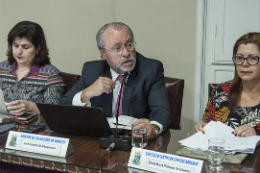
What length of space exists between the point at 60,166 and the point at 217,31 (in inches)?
81.6

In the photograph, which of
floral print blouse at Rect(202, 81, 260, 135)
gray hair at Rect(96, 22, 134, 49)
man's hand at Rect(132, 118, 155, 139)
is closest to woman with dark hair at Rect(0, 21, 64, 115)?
gray hair at Rect(96, 22, 134, 49)

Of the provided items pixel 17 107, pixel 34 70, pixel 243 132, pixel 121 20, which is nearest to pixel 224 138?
pixel 243 132

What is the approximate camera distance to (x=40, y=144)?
1.24 m

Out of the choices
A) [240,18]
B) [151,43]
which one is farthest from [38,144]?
[240,18]

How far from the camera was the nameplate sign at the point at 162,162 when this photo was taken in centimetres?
97

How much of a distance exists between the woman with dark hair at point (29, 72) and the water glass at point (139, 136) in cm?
106

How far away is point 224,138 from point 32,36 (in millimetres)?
1639

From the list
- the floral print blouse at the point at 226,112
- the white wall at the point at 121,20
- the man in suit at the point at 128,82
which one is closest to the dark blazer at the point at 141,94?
the man in suit at the point at 128,82

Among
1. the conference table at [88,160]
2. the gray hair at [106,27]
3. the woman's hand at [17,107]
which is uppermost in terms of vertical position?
the gray hair at [106,27]

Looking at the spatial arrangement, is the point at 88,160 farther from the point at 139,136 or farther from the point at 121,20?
the point at 121,20

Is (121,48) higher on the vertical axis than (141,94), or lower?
higher

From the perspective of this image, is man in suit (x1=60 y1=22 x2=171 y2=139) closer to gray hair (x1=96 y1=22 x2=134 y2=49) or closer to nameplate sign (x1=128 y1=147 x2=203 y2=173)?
gray hair (x1=96 y1=22 x2=134 y2=49)

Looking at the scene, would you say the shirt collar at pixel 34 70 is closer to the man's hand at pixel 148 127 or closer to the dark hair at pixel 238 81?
the man's hand at pixel 148 127

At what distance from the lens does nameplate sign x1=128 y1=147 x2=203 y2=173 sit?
3.19ft
